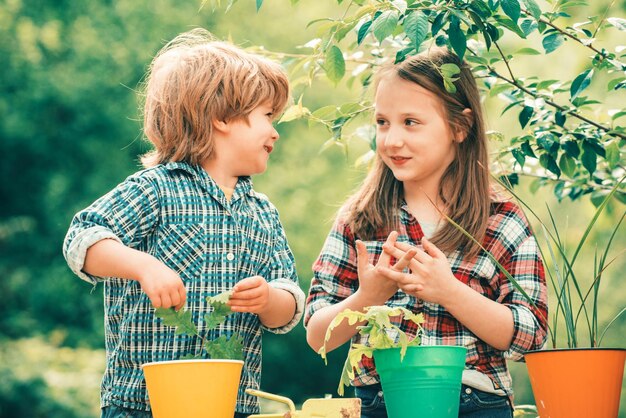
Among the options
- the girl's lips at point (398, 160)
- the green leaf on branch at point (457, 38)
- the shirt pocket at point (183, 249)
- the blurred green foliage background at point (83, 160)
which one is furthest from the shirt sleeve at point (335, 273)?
the blurred green foliage background at point (83, 160)

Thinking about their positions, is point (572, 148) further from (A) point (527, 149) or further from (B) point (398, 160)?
(B) point (398, 160)

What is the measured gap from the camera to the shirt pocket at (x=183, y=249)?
2.38 metres

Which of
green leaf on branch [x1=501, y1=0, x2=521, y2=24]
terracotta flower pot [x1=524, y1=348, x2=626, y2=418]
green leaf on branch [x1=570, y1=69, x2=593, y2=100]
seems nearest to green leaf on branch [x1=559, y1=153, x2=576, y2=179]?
green leaf on branch [x1=570, y1=69, x2=593, y2=100]

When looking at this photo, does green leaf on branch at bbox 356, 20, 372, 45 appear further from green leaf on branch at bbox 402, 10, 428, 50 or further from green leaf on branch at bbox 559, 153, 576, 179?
green leaf on branch at bbox 559, 153, 576, 179

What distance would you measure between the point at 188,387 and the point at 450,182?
117 cm

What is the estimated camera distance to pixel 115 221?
2.27 m

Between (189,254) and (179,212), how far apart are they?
123 millimetres

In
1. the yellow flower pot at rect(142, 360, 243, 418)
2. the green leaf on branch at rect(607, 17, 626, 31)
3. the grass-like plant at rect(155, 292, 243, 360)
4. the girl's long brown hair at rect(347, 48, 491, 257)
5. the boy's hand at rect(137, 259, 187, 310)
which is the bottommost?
the yellow flower pot at rect(142, 360, 243, 418)

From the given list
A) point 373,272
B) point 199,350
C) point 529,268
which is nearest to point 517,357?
point 529,268

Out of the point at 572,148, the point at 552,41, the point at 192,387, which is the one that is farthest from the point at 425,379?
the point at 572,148

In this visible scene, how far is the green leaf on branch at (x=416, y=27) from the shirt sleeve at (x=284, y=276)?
30.7 inches

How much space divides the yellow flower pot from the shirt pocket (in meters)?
0.57

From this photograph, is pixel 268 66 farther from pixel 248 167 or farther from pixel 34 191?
pixel 34 191

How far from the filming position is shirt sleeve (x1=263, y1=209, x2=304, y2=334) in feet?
8.12
